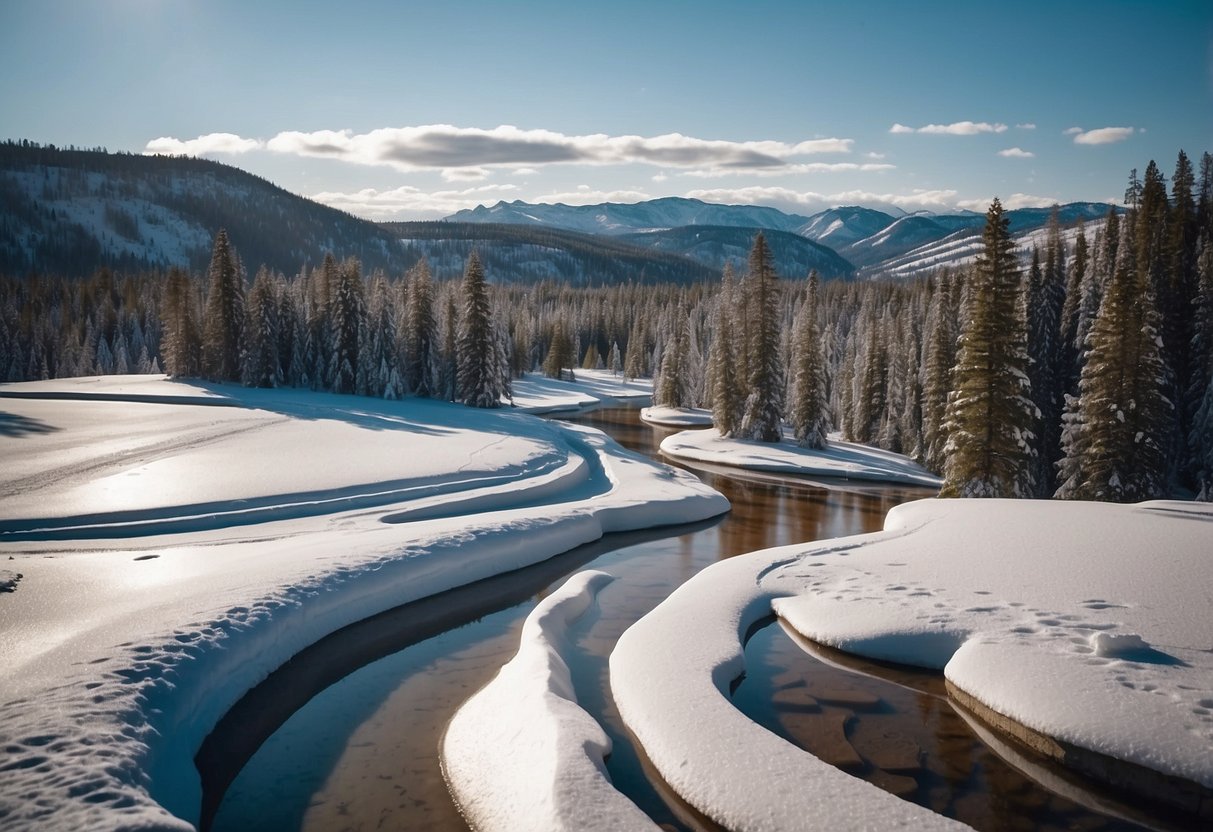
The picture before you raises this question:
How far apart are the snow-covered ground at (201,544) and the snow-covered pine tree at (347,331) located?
55.9 ft

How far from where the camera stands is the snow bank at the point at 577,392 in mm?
78688

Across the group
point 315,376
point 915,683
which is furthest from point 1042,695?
point 315,376

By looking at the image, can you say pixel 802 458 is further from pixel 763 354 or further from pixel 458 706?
pixel 458 706

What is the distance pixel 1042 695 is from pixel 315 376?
63898 millimetres

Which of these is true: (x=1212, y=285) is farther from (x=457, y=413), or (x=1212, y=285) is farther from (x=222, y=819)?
(x=222, y=819)

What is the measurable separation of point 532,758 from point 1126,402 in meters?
31.9

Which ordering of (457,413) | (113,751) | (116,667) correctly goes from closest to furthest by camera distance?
(113,751), (116,667), (457,413)

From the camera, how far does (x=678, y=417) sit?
6931 centimetres

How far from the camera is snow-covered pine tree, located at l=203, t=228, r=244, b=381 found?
61.3 m

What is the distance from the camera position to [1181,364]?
44.9 meters

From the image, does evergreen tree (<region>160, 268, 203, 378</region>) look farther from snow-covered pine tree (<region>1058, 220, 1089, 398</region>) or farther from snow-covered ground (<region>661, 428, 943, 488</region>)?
snow-covered pine tree (<region>1058, 220, 1089, 398</region>)

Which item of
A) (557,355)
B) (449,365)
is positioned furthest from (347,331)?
(557,355)

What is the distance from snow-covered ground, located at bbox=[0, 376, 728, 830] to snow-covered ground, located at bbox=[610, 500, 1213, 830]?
694cm

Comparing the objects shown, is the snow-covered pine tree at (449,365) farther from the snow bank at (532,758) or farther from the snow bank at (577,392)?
the snow bank at (532,758)
